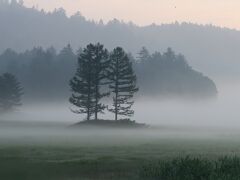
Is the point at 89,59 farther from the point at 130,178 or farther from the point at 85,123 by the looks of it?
the point at 130,178

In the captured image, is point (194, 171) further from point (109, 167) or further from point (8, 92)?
point (8, 92)

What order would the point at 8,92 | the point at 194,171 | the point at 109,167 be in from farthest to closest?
the point at 8,92
the point at 109,167
the point at 194,171

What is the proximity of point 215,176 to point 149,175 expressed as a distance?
13.1 ft

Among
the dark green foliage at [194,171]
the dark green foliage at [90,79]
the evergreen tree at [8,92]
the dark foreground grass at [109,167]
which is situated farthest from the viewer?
the evergreen tree at [8,92]

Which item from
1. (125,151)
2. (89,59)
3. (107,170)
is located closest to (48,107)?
(89,59)

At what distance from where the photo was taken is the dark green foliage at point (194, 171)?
100.0 ft

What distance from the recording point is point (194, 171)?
31.0m

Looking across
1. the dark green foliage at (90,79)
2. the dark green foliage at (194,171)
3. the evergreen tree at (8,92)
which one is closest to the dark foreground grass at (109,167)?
the dark green foliage at (194,171)

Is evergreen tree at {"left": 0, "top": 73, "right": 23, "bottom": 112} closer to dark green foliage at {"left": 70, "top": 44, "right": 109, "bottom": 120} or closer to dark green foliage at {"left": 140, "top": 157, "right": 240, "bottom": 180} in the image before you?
dark green foliage at {"left": 70, "top": 44, "right": 109, "bottom": 120}

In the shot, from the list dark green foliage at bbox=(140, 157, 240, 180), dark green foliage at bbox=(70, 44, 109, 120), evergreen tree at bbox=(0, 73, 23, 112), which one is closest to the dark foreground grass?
dark green foliage at bbox=(140, 157, 240, 180)

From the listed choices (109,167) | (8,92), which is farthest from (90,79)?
(109,167)

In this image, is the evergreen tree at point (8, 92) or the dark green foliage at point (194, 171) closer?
the dark green foliage at point (194, 171)

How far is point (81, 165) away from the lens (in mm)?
37656

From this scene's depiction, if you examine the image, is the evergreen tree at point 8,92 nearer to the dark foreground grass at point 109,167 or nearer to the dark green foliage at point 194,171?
the dark foreground grass at point 109,167
